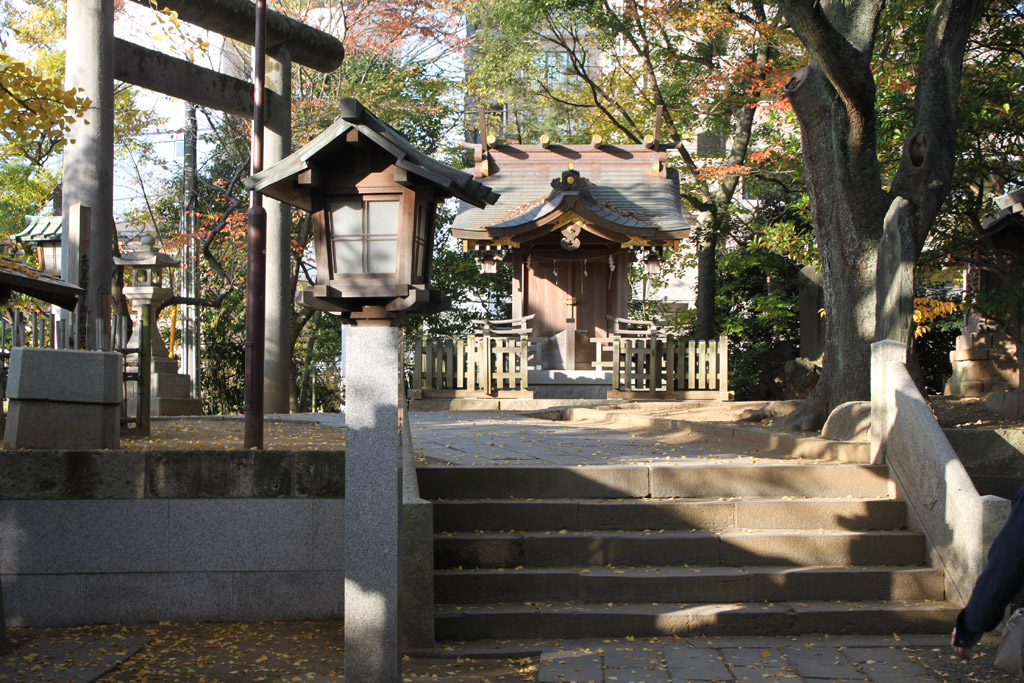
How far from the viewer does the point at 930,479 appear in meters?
6.46

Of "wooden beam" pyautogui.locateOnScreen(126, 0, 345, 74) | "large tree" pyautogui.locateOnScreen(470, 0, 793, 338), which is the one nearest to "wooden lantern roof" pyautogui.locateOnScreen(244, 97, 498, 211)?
"wooden beam" pyautogui.locateOnScreen(126, 0, 345, 74)

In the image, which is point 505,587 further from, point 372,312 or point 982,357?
point 982,357

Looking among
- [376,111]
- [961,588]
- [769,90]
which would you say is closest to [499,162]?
[376,111]

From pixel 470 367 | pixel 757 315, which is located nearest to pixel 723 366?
pixel 470 367

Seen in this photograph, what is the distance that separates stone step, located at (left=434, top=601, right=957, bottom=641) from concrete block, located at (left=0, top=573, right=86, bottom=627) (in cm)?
272

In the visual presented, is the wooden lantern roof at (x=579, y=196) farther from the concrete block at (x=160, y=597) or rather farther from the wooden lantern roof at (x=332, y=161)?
the wooden lantern roof at (x=332, y=161)

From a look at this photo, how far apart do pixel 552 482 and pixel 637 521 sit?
0.76m

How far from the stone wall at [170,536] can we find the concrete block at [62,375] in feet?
2.60

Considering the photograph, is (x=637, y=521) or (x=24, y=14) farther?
(x=24, y=14)


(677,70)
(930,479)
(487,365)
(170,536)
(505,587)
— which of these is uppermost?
(677,70)

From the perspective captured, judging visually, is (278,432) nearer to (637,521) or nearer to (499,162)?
(637,521)

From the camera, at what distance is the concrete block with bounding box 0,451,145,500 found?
6.36m

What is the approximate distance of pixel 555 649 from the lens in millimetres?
5648

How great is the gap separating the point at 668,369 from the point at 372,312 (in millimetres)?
11874
